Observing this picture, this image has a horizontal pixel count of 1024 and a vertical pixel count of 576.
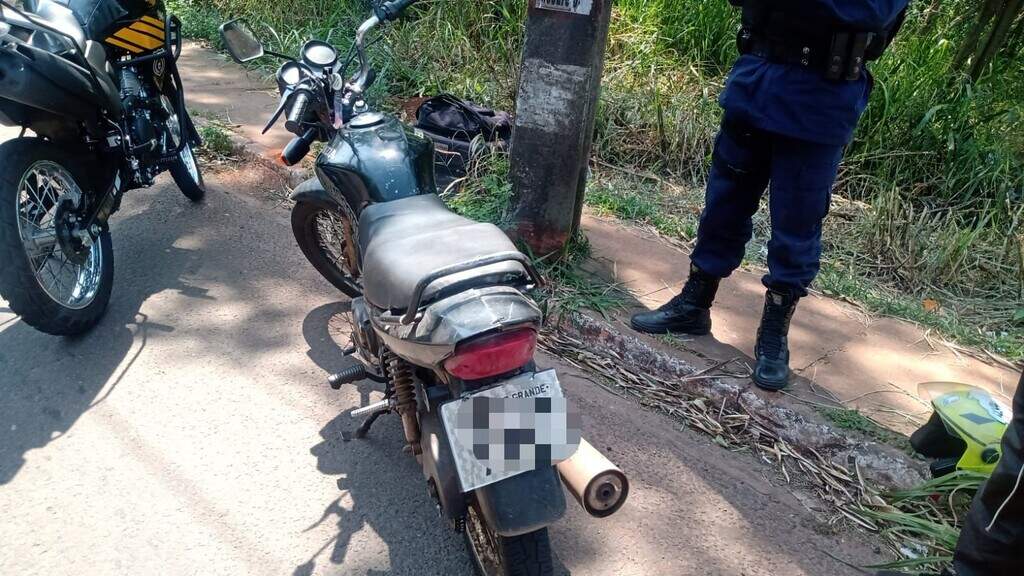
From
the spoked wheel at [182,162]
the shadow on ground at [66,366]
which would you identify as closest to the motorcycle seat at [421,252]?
the shadow on ground at [66,366]

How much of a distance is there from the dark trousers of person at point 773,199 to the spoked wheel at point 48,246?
260 centimetres

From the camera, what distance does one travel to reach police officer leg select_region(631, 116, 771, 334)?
273cm

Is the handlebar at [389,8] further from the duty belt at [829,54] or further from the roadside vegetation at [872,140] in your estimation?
the duty belt at [829,54]

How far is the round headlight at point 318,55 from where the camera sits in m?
2.58

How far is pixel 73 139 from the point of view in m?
3.05

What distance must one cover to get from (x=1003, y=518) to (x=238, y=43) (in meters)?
2.77

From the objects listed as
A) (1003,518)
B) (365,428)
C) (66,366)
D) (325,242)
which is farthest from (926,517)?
(66,366)

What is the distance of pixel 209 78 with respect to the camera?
617 cm

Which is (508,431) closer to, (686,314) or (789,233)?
(789,233)

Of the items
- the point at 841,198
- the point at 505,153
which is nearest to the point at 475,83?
the point at 505,153

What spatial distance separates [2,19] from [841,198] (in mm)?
4569

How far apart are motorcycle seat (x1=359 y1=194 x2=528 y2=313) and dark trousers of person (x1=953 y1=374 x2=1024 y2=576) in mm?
1250

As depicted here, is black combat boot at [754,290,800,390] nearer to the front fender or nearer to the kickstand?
the kickstand

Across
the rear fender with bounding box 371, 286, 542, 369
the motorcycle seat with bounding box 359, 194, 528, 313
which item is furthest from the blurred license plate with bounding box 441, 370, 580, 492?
the motorcycle seat with bounding box 359, 194, 528, 313
